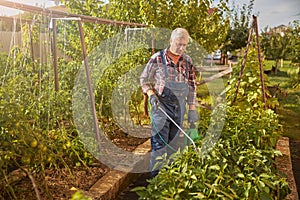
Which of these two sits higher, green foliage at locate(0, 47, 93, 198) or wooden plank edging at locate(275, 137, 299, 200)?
green foliage at locate(0, 47, 93, 198)

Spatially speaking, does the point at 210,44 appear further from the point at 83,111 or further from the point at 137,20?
the point at 83,111

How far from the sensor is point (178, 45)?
12.2 ft

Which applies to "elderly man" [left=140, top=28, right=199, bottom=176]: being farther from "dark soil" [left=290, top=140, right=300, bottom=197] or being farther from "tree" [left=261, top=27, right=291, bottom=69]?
"tree" [left=261, top=27, right=291, bottom=69]

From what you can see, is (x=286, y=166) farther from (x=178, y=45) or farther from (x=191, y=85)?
(x=178, y=45)

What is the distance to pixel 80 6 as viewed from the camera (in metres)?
5.66

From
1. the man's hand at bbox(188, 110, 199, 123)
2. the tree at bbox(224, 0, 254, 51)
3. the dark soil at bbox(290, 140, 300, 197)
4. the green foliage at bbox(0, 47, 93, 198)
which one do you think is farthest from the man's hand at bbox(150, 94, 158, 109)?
the tree at bbox(224, 0, 254, 51)

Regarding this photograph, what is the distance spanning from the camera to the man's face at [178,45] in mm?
3675

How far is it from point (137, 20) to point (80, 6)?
965 millimetres

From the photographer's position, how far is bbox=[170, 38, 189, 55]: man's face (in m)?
3.68

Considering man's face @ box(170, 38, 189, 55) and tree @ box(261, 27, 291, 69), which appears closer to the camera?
man's face @ box(170, 38, 189, 55)

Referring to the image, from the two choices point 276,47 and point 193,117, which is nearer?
point 193,117

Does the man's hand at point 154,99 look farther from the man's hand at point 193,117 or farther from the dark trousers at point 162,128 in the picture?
the man's hand at point 193,117

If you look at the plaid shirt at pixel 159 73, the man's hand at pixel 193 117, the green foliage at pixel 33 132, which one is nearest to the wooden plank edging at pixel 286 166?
the man's hand at pixel 193 117

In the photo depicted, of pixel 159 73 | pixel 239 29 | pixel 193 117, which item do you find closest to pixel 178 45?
pixel 159 73
